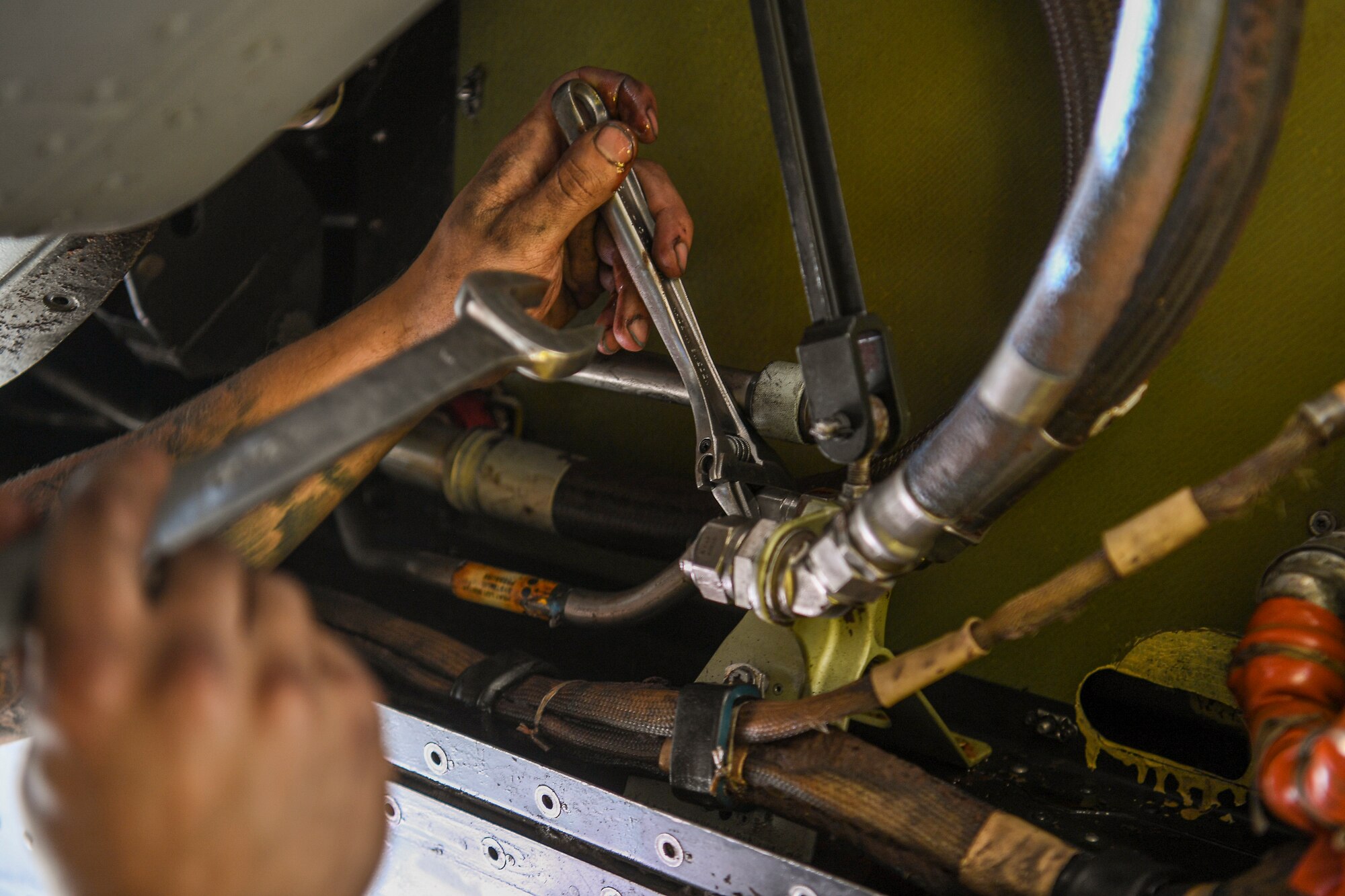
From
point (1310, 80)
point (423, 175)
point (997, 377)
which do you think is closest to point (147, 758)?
point (997, 377)

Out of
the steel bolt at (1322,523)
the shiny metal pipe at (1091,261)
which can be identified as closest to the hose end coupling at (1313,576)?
the steel bolt at (1322,523)

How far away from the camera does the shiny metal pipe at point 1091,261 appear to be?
1.38ft

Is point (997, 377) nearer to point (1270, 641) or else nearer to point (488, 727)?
point (1270, 641)

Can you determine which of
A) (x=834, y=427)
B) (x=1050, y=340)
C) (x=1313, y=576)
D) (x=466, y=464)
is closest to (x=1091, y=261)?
(x=1050, y=340)

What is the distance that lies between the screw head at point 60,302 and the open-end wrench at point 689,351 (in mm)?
491

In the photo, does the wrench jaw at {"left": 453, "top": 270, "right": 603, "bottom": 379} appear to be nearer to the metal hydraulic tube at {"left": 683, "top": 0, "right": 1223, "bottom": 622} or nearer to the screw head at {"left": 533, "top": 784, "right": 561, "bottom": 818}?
the metal hydraulic tube at {"left": 683, "top": 0, "right": 1223, "bottom": 622}

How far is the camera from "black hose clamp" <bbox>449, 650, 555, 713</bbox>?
2.65ft

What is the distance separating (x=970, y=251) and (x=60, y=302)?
86 centimetres

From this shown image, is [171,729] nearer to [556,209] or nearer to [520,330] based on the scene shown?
[520,330]

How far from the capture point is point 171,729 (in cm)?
32

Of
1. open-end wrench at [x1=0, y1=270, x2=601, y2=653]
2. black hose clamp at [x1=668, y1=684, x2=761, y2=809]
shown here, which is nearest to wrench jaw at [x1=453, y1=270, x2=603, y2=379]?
open-end wrench at [x1=0, y1=270, x2=601, y2=653]

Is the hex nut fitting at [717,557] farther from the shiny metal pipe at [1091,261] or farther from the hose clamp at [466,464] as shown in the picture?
the hose clamp at [466,464]

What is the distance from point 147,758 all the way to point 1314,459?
820mm

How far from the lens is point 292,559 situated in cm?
121
